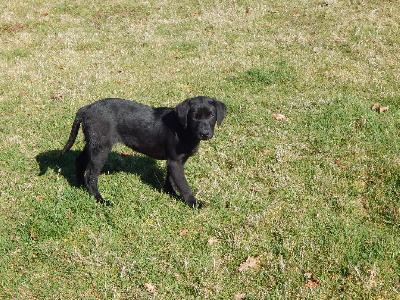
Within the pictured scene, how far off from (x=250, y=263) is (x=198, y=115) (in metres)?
2.43

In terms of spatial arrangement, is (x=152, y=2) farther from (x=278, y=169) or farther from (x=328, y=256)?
(x=328, y=256)

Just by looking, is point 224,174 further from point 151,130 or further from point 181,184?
point 151,130

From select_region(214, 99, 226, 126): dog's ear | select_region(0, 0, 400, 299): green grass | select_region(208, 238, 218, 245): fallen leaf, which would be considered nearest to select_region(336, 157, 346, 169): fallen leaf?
select_region(0, 0, 400, 299): green grass

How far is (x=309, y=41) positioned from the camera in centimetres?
1402

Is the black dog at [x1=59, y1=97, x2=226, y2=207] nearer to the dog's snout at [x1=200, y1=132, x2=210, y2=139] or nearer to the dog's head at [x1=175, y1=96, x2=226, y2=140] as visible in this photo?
the dog's head at [x1=175, y1=96, x2=226, y2=140]

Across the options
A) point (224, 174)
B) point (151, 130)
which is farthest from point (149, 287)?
point (224, 174)

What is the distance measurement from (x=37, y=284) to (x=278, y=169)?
4.42 metres

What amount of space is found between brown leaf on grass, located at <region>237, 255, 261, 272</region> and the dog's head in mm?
1945

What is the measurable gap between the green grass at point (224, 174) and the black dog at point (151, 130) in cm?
53

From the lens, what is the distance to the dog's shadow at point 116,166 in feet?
24.6

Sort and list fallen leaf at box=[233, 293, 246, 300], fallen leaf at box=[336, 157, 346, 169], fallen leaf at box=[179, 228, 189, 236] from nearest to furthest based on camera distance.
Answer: fallen leaf at box=[233, 293, 246, 300]
fallen leaf at box=[179, 228, 189, 236]
fallen leaf at box=[336, 157, 346, 169]

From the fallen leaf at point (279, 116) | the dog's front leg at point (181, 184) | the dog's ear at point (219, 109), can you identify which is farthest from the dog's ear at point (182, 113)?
the fallen leaf at point (279, 116)

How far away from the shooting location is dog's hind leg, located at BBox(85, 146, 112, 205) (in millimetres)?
6734

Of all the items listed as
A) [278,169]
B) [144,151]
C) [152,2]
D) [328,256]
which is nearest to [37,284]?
[144,151]
